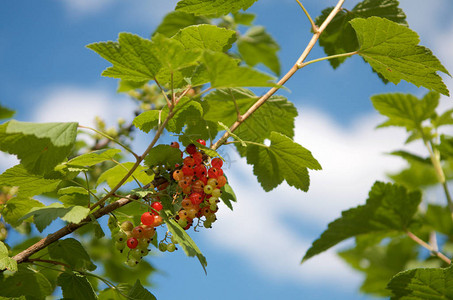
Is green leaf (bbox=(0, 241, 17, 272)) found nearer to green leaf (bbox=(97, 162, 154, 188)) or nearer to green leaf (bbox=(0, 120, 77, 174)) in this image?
green leaf (bbox=(0, 120, 77, 174))

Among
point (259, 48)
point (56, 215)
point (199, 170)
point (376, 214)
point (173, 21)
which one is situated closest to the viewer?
point (56, 215)

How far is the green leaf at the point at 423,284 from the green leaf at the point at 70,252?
1642 millimetres

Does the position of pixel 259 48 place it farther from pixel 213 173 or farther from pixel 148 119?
pixel 213 173

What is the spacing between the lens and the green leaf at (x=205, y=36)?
1.95 metres

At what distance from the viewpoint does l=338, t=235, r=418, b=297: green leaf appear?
17.3ft

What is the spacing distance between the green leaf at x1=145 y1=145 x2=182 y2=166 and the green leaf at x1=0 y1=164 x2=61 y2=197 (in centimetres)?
51

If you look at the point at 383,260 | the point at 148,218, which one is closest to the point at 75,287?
the point at 148,218

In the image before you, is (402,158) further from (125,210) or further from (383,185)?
(125,210)

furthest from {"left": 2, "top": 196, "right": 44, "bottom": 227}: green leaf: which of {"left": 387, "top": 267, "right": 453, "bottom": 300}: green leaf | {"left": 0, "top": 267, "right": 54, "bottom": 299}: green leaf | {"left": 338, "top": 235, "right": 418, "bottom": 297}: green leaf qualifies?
{"left": 338, "top": 235, "right": 418, "bottom": 297}: green leaf

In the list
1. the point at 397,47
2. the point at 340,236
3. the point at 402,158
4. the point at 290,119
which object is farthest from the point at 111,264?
the point at 397,47

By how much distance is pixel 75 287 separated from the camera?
6.73 feet

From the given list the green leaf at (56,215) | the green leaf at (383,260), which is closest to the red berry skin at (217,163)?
the green leaf at (56,215)

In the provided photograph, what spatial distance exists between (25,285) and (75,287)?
319 millimetres

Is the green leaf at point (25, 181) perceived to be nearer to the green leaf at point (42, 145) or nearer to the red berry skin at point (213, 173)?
the green leaf at point (42, 145)
